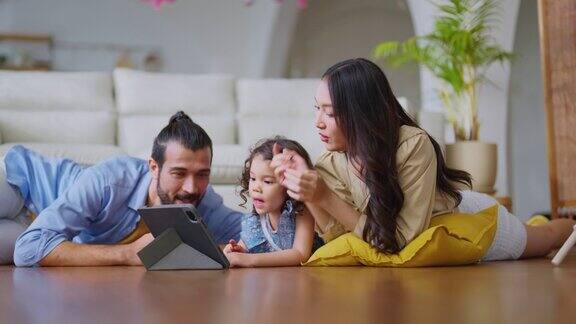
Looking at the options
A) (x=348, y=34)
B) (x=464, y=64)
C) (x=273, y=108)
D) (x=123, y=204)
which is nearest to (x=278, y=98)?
(x=273, y=108)

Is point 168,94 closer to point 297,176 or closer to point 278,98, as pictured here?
point 278,98

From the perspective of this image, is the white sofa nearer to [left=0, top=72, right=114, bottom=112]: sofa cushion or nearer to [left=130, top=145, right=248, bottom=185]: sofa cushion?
[left=0, top=72, right=114, bottom=112]: sofa cushion

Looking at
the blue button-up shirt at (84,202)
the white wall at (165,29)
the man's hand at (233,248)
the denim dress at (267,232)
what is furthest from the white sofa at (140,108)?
the white wall at (165,29)

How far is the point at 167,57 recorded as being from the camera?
941cm

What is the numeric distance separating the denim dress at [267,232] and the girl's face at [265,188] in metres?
0.04

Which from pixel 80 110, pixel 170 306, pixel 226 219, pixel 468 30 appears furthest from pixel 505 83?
pixel 170 306

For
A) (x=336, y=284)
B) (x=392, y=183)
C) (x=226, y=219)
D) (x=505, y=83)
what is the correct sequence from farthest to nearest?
(x=505, y=83) < (x=226, y=219) < (x=392, y=183) < (x=336, y=284)

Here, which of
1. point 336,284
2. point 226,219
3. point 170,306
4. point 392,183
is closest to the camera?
point 170,306

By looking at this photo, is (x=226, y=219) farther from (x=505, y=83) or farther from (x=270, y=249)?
(x=505, y=83)

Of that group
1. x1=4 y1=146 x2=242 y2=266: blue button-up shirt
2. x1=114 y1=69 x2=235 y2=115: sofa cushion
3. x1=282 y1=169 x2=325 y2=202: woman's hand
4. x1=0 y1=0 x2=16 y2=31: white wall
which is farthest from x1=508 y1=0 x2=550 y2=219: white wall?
x1=282 y1=169 x2=325 y2=202: woman's hand

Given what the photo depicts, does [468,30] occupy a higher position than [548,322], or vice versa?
[468,30]

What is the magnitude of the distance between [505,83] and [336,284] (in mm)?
4043

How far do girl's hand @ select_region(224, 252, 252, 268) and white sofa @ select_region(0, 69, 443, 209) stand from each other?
238 centimetres

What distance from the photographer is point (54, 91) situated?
500 centimetres
